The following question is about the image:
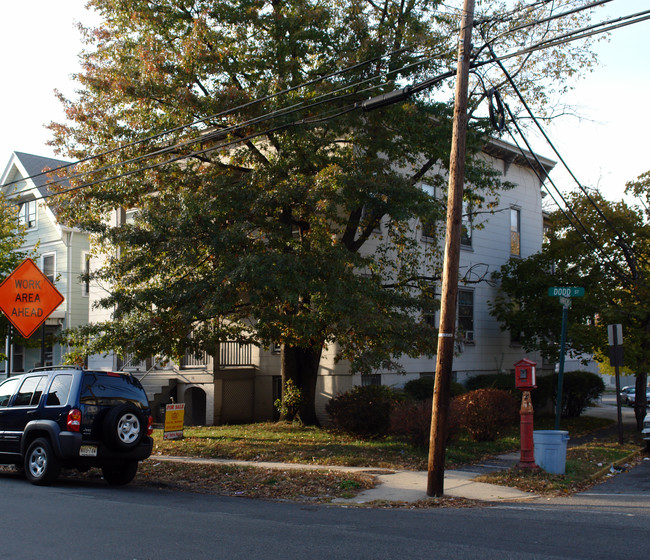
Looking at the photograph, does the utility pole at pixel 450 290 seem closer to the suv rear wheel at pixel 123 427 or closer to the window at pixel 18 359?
the suv rear wheel at pixel 123 427

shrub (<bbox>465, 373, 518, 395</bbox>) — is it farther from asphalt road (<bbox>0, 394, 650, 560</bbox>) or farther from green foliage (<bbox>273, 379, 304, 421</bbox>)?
asphalt road (<bbox>0, 394, 650, 560</bbox>)

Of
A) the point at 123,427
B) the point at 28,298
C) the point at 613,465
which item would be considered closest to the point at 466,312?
the point at 613,465

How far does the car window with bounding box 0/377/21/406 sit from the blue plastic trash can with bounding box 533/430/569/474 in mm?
9118

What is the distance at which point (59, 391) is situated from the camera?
1108 cm

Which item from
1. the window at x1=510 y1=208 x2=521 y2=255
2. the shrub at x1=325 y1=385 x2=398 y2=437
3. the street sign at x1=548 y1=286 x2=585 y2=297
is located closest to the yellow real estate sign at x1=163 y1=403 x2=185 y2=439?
A: the shrub at x1=325 y1=385 x2=398 y2=437

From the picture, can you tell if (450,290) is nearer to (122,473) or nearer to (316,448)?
(316,448)

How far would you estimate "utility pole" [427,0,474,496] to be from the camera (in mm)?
10258

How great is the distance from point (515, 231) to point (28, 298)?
19026 mm

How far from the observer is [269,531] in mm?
7531

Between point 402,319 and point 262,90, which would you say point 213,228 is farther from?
point 402,319

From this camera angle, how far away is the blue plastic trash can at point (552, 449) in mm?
11742

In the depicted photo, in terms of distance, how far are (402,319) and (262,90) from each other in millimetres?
6087

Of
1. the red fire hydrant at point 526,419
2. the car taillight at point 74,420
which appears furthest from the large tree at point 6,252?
the red fire hydrant at point 526,419

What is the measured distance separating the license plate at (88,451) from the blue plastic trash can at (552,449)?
731 cm
